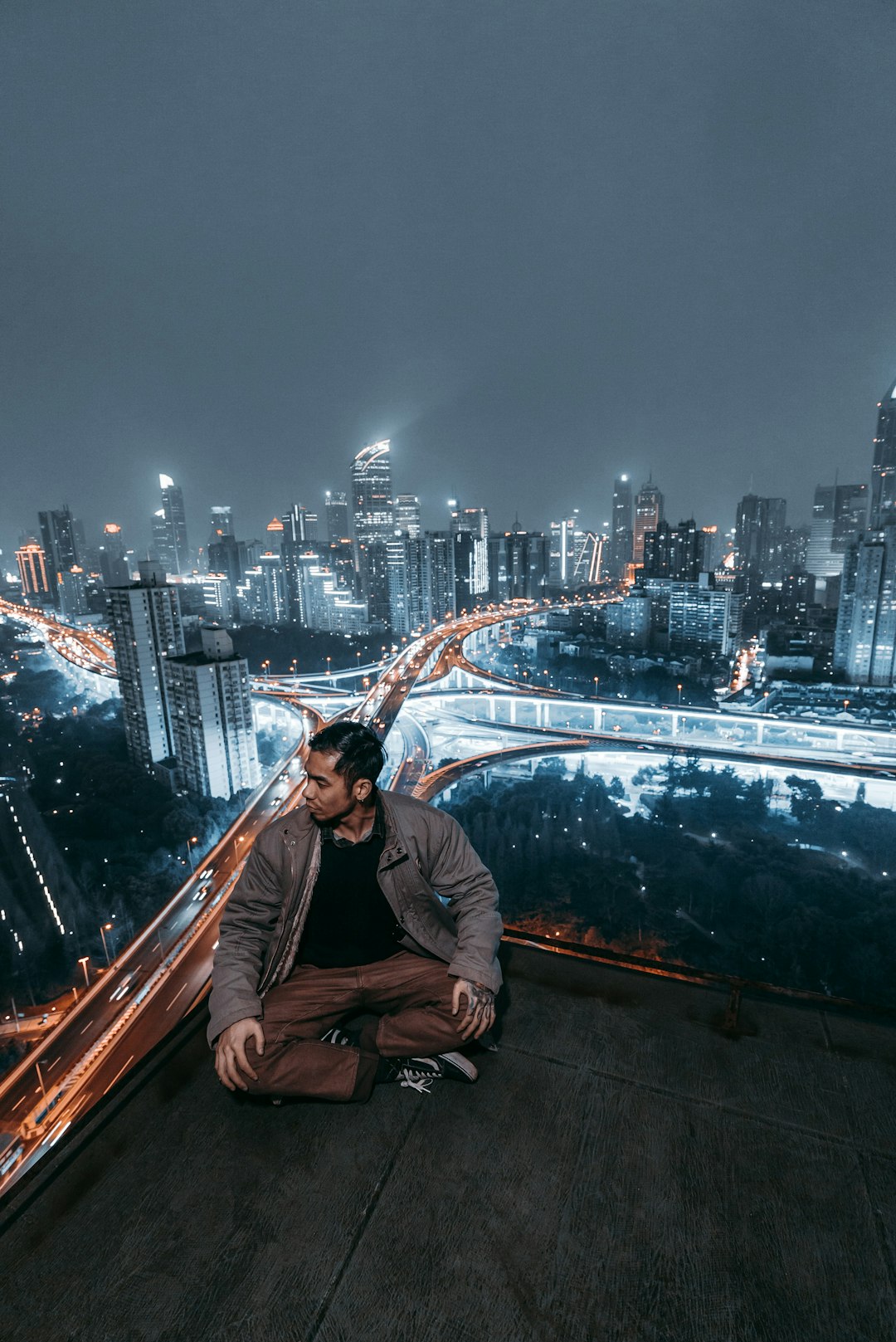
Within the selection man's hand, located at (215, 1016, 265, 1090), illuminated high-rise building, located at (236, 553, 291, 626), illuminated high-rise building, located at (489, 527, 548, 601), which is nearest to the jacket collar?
man's hand, located at (215, 1016, 265, 1090)

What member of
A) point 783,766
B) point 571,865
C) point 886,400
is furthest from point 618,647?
point 886,400

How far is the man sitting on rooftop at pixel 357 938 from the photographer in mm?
1525

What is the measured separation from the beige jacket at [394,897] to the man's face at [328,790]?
0.24 feet

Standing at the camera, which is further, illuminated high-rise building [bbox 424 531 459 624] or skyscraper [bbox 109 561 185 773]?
illuminated high-rise building [bbox 424 531 459 624]

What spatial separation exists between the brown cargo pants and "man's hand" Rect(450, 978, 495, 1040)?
0.02 meters

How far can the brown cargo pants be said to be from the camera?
4.75 ft

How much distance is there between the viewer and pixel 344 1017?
1.71 meters

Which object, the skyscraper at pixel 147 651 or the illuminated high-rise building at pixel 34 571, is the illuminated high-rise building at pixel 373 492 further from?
the skyscraper at pixel 147 651

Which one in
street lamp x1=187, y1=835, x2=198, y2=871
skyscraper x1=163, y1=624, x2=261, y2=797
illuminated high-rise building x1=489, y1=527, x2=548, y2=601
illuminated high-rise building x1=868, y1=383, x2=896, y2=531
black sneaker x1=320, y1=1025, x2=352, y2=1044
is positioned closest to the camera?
black sneaker x1=320, y1=1025, x2=352, y2=1044

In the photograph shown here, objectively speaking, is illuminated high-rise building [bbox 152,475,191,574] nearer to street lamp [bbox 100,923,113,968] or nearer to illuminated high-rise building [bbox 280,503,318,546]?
illuminated high-rise building [bbox 280,503,318,546]

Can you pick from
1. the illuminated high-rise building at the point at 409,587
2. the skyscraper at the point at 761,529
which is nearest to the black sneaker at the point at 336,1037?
the illuminated high-rise building at the point at 409,587

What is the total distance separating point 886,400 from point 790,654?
47704 mm

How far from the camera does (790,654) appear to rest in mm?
28125

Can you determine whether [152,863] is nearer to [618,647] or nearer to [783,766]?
[783,766]
